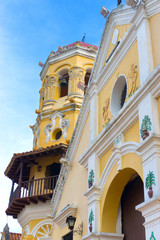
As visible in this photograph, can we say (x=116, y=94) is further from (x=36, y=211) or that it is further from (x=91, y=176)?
(x=36, y=211)

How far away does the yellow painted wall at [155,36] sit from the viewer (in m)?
8.23

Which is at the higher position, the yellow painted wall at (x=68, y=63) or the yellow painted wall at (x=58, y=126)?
the yellow painted wall at (x=68, y=63)

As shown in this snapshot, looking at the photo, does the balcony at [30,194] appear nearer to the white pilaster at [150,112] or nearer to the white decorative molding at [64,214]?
the white decorative molding at [64,214]

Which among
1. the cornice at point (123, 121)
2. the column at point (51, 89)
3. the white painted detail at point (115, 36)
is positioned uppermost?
the column at point (51, 89)

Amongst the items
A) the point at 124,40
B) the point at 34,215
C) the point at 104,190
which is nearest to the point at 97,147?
the point at 104,190

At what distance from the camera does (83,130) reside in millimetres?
12180

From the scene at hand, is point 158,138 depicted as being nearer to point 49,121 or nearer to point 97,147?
point 97,147

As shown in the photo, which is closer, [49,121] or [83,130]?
[83,130]

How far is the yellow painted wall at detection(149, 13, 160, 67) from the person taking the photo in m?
8.23

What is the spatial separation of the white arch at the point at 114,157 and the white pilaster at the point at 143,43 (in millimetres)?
1525

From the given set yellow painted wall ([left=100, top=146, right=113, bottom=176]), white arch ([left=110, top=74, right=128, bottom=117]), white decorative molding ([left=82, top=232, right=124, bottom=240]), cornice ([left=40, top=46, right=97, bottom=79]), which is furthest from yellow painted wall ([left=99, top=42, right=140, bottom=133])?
cornice ([left=40, top=46, right=97, bottom=79])

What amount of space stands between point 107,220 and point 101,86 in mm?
4168

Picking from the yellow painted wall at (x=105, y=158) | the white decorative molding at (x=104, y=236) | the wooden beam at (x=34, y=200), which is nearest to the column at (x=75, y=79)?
the wooden beam at (x=34, y=200)

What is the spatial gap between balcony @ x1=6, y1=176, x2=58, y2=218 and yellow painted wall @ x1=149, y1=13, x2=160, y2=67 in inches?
365
